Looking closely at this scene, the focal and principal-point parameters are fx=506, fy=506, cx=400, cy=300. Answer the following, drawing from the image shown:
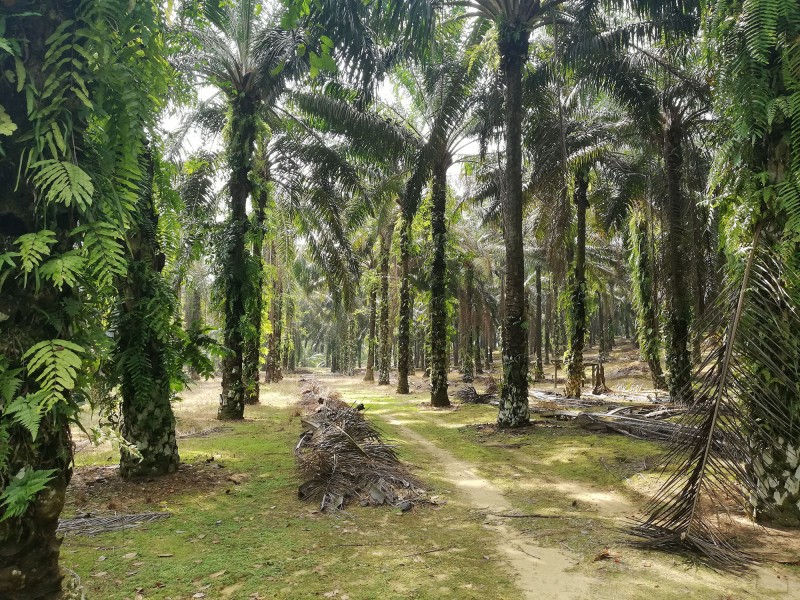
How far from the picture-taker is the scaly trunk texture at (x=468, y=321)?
23.7 metres

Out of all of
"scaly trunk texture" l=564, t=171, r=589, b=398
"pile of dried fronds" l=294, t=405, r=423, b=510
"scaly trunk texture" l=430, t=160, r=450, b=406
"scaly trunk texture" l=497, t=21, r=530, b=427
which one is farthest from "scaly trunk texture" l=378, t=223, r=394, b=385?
"pile of dried fronds" l=294, t=405, r=423, b=510

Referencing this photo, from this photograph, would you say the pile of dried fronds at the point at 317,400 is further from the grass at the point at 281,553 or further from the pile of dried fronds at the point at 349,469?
the grass at the point at 281,553

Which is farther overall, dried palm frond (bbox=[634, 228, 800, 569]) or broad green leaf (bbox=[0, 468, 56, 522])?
dried palm frond (bbox=[634, 228, 800, 569])

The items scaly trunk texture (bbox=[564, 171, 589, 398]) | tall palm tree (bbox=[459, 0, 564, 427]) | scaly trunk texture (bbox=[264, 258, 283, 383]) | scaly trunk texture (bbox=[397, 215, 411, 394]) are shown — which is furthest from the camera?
scaly trunk texture (bbox=[264, 258, 283, 383])

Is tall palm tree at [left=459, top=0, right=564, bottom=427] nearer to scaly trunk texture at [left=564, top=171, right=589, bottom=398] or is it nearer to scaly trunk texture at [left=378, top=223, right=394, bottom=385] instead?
scaly trunk texture at [left=564, top=171, right=589, bottom=398]

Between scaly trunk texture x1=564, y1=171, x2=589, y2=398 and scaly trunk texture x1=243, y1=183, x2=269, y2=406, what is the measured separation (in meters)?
9.59

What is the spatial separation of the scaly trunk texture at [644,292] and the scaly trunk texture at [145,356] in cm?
1561

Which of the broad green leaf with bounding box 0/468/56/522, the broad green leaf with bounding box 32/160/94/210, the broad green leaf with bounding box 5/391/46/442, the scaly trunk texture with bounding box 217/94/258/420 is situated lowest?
the broad green leaf with bounding box 0/468/56/522

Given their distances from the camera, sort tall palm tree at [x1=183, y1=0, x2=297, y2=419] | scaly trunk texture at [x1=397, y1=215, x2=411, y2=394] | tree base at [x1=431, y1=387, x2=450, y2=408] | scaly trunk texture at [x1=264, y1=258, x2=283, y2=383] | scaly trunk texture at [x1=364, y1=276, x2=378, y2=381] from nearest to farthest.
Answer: tall palm tree at [x1=183, y1=0, x2=297, y2=419]
tree base at [x1=431, y1=387, x2=450, y2=408]
scaly trunk texture at [x1=397, y1=215, x2=411, y2=394]
scaly trunk texture at [x1=264, y1=258, x2=283, y2=383]
scaly trunk texture at [x1=364, y1=276, x2=378, y2=381]

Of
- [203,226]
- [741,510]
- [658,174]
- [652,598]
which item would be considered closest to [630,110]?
[658,174]

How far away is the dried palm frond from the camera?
4.08m

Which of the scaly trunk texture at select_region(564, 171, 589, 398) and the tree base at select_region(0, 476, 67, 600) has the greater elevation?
the scaly trunk texture at select_region(564, 171, 589, 398)

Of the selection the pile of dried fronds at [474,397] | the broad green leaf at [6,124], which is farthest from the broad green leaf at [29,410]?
the pile of dried fronds at [474,397]

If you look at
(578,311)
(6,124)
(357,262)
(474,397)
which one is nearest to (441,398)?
(474,397)
